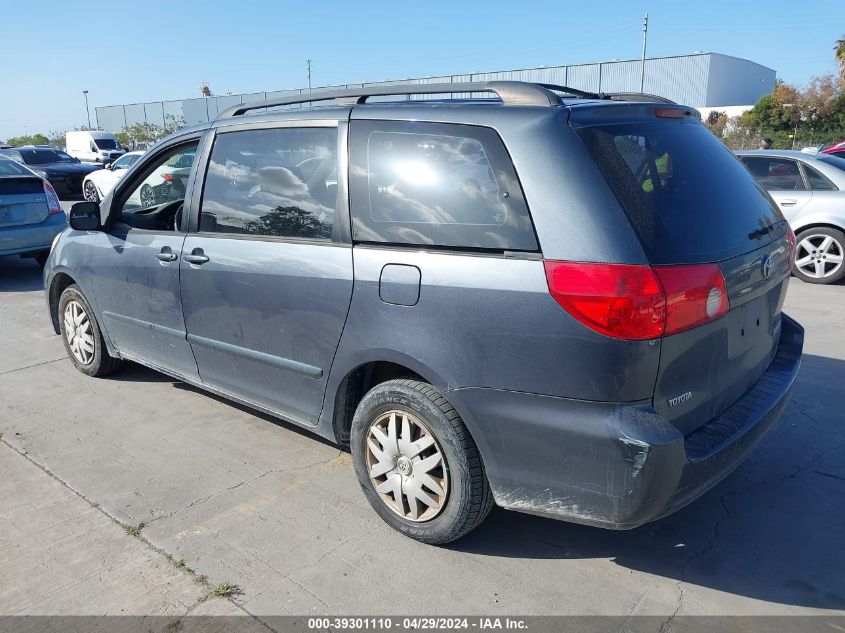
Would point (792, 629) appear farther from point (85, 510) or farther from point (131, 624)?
point (85, 510)

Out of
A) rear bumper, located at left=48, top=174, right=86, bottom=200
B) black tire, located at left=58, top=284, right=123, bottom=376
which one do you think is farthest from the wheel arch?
rear bumper, located at left=48, top=174, right=86, bottom=200

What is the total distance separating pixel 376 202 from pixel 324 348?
732 mm

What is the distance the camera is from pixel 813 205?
8.27 m

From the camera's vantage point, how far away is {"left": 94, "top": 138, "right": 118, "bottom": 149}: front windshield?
36.1 metres

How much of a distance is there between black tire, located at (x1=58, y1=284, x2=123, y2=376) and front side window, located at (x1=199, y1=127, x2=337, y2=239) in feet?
5.63

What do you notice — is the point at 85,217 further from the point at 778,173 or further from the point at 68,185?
the point at 68,185

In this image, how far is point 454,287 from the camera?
108 inches

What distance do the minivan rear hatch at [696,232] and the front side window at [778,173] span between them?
19.8 feet

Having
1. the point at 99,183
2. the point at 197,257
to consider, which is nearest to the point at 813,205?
the point at 197,257

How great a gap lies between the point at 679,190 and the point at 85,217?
3822 millimetres

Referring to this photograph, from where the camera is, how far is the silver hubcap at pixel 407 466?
9.75 feet

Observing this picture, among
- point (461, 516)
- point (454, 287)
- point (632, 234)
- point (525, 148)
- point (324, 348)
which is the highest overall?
point (525, 148)

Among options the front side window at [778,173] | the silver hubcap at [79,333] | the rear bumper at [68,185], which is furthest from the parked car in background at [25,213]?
the rear bumper at [68,185]

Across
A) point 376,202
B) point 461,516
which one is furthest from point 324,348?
point 461,516
